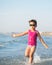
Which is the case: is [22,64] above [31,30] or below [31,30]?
below

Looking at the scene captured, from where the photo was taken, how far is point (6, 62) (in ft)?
40.1

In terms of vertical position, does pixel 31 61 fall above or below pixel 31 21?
below

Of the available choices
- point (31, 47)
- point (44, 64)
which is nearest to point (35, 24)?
point (31, 47)

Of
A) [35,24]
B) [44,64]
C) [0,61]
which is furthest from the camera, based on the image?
[0,61]

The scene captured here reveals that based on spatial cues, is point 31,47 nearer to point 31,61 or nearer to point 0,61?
point 31,61

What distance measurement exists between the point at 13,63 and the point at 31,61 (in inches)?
56.3

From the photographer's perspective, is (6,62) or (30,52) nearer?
(30,52)

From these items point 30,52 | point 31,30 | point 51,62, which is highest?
point 31,30

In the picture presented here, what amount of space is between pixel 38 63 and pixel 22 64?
72 centimetres

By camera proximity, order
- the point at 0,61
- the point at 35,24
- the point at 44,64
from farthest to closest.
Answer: the point at 0,61
the point at 44,64
the point at 35,24

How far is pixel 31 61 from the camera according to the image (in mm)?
10758

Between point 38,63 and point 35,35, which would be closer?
point 35,35

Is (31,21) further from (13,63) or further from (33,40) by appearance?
(13,63)

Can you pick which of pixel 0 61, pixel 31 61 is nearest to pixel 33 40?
pixel 31 61
